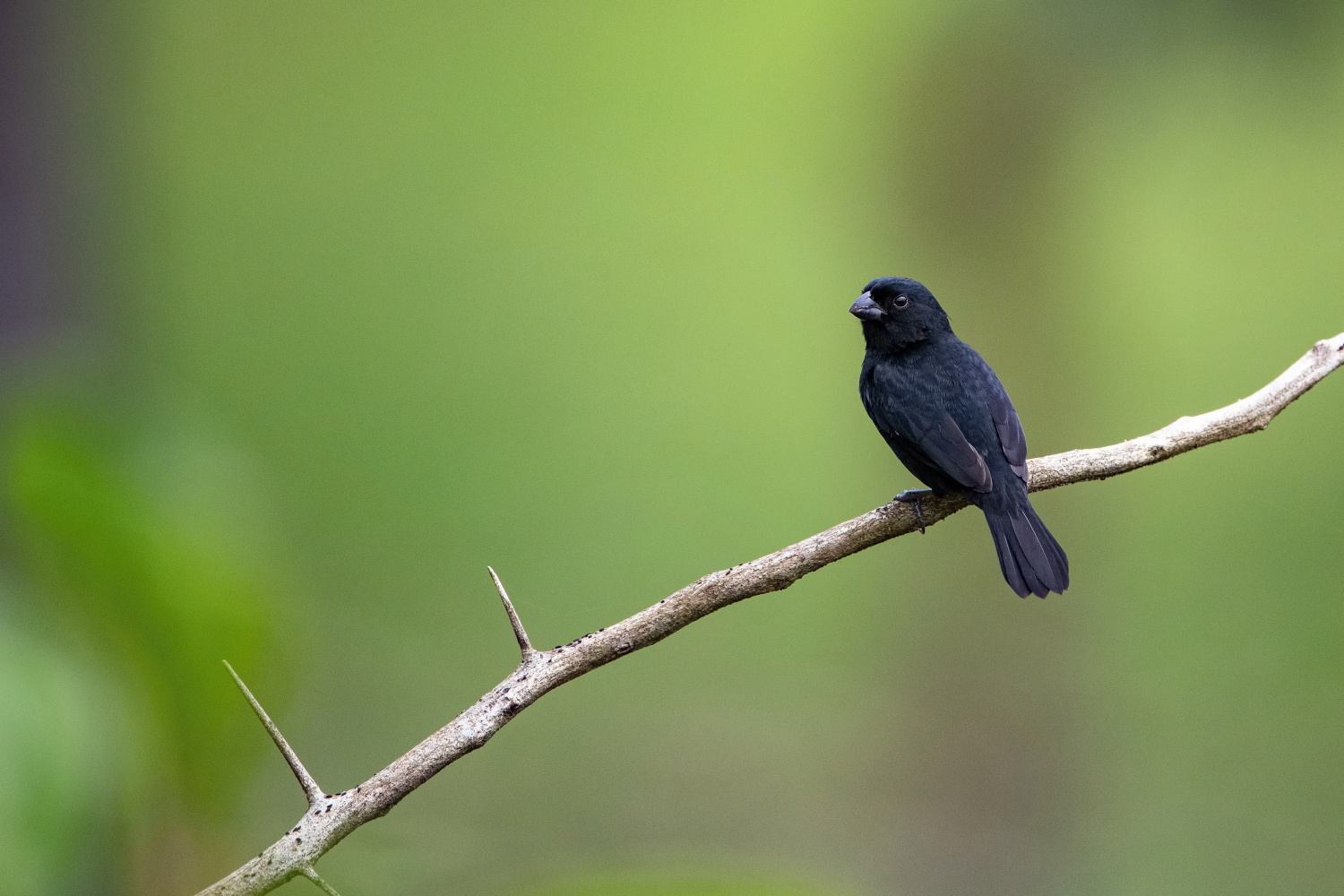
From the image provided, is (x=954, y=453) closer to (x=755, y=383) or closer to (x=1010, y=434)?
(x=1010, y=434)

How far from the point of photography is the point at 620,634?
1375 millimetres

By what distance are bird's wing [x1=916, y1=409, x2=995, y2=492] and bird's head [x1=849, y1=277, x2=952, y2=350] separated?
284 millimetres

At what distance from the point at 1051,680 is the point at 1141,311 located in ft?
4.67

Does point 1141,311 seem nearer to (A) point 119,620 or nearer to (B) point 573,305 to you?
(B) point 573,305

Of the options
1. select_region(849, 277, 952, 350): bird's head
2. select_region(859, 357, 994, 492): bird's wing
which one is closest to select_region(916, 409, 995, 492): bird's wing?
select_region(859, 357, 994, 492): bird's wing

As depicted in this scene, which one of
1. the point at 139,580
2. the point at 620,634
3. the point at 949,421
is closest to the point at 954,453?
the point at 949,421

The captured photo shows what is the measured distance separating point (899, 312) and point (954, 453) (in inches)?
17.0

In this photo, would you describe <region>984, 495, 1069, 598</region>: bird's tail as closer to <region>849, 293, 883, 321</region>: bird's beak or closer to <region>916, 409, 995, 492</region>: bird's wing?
<region>916, 409, 995, 492</region>: bird's wing

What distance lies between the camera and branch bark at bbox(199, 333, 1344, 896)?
1259 mm

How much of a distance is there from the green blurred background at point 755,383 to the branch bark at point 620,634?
2249 mm

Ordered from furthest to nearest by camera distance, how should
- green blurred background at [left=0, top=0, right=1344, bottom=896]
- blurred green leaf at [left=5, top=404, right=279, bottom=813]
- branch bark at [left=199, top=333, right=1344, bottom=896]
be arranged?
green blurred background at [left=0, top=0, right=1344, bottom=896] → blurred green leaf at [left=5, top=404, right=279, bottom=813] → branch bark at [left=199, top=333, right=1344, bottom=896]

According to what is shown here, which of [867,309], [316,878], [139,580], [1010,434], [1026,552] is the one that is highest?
[139,580]

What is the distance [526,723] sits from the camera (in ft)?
13.8

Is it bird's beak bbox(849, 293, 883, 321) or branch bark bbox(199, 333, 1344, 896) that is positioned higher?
bird's beak bbox(849, 293, 883, 321)
